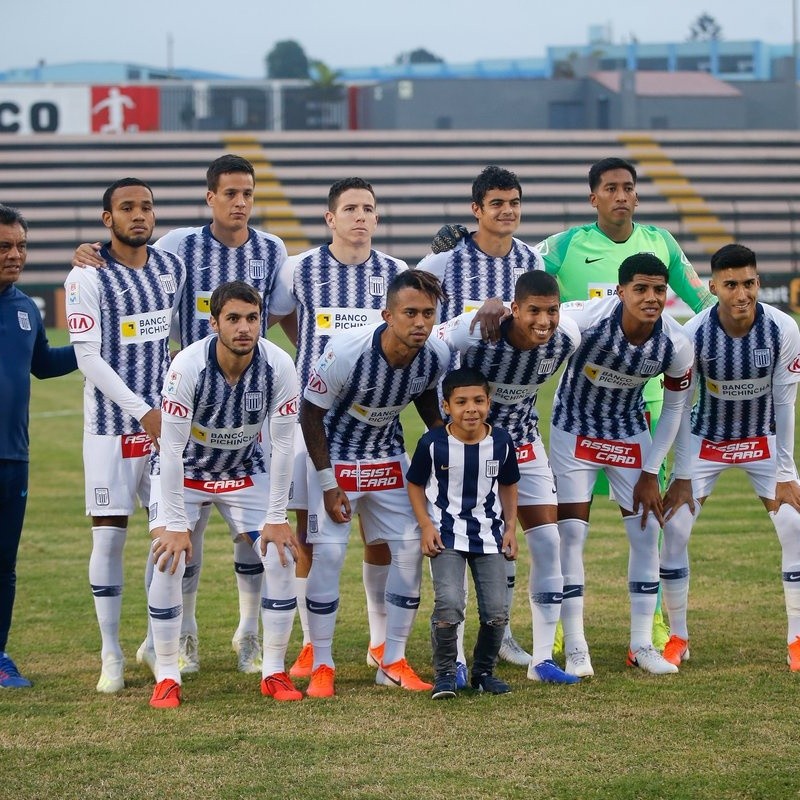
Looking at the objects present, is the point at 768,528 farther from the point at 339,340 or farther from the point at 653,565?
the point at 339,340

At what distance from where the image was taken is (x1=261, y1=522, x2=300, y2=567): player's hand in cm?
577

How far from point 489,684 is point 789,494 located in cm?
175

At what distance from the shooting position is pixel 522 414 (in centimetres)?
618

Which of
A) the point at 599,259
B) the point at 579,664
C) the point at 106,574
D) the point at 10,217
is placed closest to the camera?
the point at 579,664

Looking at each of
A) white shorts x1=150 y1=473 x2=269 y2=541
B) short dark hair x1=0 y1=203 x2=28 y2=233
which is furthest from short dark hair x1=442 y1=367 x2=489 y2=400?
short dark hair x1=0 y1=203 x2=28 y2=233

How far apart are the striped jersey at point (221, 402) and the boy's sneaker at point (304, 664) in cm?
103

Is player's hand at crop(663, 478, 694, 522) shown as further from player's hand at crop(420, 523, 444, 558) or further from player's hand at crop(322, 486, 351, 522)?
player's hand at crop(322, 486, 351, 522)

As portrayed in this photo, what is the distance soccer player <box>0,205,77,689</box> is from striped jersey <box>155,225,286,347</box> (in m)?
0.73

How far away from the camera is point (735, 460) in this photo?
6.45 metres

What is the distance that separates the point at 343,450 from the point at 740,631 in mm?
2417

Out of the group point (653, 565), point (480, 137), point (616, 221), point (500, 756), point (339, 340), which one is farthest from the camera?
point (480, 137)

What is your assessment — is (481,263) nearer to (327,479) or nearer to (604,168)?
(604,168)

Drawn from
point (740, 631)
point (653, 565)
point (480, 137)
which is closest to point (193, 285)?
point (653, 565)

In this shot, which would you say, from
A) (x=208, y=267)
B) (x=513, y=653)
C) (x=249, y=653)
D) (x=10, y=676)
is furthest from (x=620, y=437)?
(x=10, y=676)
